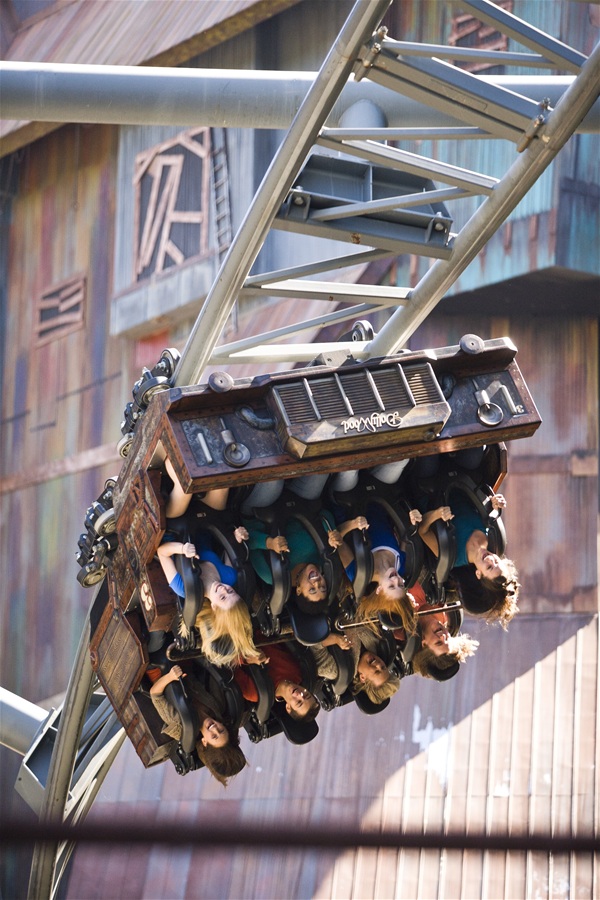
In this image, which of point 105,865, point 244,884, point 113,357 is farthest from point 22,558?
point 244,884

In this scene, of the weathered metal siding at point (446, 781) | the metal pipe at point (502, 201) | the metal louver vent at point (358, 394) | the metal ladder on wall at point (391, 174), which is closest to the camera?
the metal ladder on wall at point (391, 174)

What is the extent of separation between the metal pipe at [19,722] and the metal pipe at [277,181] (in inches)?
160

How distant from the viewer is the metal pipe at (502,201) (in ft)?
23.0

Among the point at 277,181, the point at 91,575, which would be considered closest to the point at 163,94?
the point at 277,181

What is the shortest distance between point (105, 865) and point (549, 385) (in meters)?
6.90

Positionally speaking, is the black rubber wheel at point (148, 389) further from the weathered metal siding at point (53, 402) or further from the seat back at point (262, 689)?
the weathered metal siding at point (53, 402)

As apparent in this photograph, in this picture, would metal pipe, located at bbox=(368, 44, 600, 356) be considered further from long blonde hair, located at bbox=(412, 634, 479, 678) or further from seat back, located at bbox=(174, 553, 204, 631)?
seat back, located at bbox=(174, 553, 204, 631)

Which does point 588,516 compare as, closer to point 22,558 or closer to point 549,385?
point 549,385

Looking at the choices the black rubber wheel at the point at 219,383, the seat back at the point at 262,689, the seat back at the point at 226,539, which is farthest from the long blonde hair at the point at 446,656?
the black rubber wheel at the point at 219,383

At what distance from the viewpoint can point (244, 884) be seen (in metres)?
14.0

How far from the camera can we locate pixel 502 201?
7.69 meters

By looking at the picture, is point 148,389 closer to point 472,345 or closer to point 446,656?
Answer: point 472,345

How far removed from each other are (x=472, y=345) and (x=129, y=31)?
10536mm

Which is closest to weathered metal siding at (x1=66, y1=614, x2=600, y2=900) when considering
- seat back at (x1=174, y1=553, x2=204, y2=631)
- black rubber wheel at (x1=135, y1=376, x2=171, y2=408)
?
black rubber wheel at (x1=135, y1=376, x2=171, y2=408)
